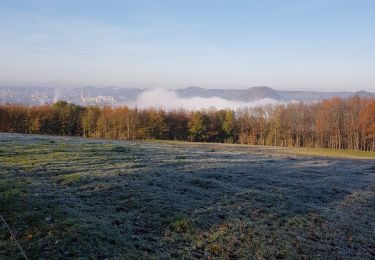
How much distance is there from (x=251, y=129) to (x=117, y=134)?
43684 millimetres

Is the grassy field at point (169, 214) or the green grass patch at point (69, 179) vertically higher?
the green grass patch at point (69, 179)

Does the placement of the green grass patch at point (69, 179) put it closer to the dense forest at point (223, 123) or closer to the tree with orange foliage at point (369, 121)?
the dense forest at point (223, 123)

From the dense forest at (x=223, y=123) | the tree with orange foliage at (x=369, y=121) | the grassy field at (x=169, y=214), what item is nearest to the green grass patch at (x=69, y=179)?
the grassy field at (x=169, y=214)

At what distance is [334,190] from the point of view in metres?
23.4

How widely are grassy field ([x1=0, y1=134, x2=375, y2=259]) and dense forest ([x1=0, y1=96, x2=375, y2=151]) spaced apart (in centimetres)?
9015

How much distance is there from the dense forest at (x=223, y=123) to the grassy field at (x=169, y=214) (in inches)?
3549

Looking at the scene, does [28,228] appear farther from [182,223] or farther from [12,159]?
[12,159]

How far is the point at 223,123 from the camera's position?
121 meters

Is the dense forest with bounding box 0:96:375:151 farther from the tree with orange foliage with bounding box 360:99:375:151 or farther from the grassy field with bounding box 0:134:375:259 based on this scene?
the grassy field with bounding box 0:134:375:259

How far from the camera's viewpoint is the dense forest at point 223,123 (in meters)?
107

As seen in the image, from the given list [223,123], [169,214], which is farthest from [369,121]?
[169,214]

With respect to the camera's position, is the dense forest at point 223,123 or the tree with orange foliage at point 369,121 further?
the dense forest at point 223,123

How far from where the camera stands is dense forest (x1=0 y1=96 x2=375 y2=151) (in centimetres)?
10731

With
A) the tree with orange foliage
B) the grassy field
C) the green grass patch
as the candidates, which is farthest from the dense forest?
the green grass patch
